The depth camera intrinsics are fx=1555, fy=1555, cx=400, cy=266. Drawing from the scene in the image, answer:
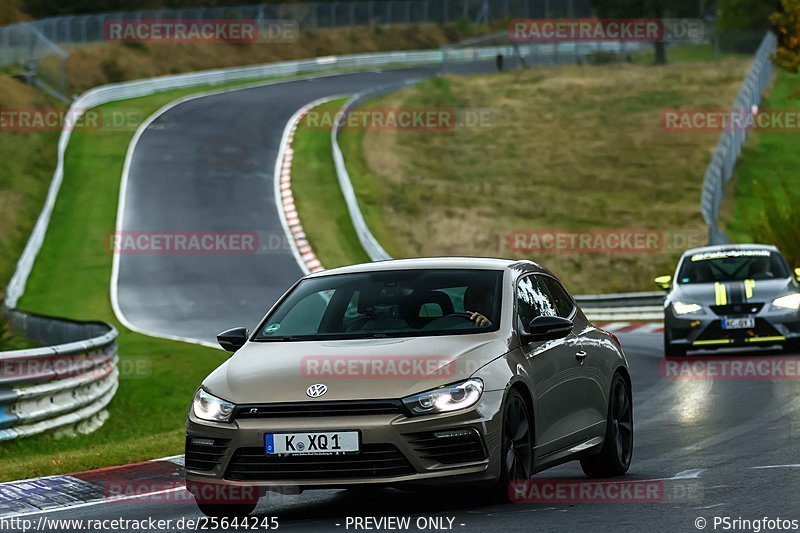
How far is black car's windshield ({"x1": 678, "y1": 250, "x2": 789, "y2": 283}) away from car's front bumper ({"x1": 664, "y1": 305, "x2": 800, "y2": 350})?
2.84ft

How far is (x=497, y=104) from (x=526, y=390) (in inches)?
2323

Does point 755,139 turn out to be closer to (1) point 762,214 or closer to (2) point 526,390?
(1) point 762,214

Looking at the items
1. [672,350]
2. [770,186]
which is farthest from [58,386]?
[770,186]

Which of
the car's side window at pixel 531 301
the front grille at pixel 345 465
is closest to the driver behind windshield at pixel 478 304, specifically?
the car's side window at pixel 531 301

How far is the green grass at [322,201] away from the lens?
38906 mm

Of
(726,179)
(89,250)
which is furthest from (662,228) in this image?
(89,250)

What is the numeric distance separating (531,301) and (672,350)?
11809 millimetres

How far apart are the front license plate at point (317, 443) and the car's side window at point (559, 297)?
262cm

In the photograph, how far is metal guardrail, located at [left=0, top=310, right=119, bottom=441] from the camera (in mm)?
14039

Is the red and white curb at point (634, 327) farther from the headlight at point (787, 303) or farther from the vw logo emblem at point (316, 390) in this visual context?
the vw logo emblem at point (316, 390)

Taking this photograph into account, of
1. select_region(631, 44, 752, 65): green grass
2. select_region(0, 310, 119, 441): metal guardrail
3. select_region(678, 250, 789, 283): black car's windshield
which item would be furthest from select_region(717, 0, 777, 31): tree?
select_region(0, 310, 119, 441): metal guardrail

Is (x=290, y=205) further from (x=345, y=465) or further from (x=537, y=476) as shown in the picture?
(x=345, y=465)

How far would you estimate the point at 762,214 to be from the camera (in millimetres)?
34562

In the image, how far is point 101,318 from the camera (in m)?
31.7
